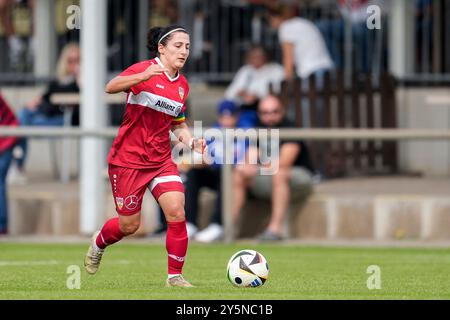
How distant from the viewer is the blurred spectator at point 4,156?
15.5 meters

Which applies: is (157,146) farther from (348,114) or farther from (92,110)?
(348,114)

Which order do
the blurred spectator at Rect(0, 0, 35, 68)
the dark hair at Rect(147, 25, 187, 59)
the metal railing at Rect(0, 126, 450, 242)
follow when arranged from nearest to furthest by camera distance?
the dark hair at Rect(147, 25, 187, 59) → the metal railing at Rect(0, 126, 450, 242) → the blurred spectator at Rect(0, 0, 35, 68)

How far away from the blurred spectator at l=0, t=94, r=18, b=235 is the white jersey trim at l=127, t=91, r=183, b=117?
6010 mm

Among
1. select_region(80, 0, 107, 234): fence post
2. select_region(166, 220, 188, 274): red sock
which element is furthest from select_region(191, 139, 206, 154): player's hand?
select_region(80, 0, 107, 234): fence post

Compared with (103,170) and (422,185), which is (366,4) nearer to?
(422,185)

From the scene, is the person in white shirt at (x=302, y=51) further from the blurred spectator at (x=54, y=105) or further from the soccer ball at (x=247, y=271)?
the soccer ball at (x=247, y=271)

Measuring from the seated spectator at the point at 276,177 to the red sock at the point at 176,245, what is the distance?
5402mm

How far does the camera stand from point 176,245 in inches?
377

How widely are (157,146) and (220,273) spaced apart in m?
1.68

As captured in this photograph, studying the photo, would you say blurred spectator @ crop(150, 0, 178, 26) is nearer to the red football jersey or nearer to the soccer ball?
the red football jersey

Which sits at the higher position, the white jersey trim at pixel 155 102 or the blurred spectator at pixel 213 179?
the white jersey trim at pixel 155 102

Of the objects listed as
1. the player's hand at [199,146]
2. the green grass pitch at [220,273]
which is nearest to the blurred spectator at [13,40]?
the green grass pitch at [220,273]

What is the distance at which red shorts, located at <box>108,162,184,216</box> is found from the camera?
9719mm

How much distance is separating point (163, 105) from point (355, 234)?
6129 millimetres
